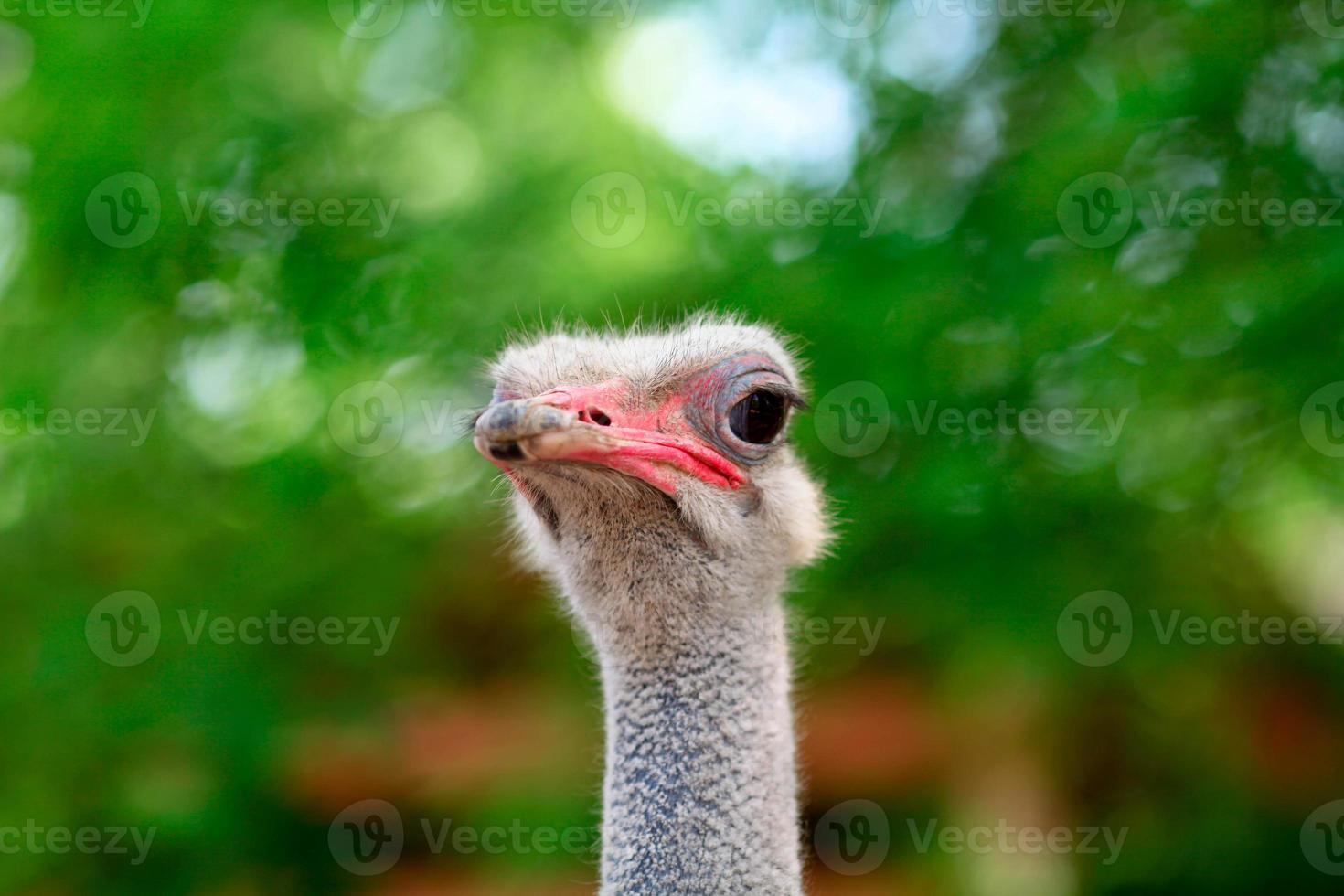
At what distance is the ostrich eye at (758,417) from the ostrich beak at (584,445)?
6 cm

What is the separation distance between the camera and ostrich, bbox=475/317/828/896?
5.57ft

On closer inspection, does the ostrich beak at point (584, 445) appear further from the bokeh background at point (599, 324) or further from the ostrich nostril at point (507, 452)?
the bokeh background at point (599, 324)

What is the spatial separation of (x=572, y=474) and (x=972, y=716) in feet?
10.7

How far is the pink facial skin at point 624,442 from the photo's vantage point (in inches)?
58.0

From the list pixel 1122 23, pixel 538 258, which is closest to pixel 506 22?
pixel 538 258

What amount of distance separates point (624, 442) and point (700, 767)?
0.52 meters

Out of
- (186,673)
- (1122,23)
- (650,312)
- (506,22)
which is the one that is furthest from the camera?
(506,22)

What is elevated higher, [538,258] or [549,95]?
[549,95]

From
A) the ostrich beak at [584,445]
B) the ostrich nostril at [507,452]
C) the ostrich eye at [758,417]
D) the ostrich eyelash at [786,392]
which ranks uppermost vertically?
the ostrich eyelash at [786,392]

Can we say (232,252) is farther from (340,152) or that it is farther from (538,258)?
(538,258)

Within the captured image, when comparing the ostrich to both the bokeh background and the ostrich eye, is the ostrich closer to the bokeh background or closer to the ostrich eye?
the ostrich eye

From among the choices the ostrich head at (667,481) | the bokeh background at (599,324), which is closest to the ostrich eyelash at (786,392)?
the ostrich head at (667,481)

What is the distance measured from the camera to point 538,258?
3.95 m

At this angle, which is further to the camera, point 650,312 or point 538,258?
point 538,258
